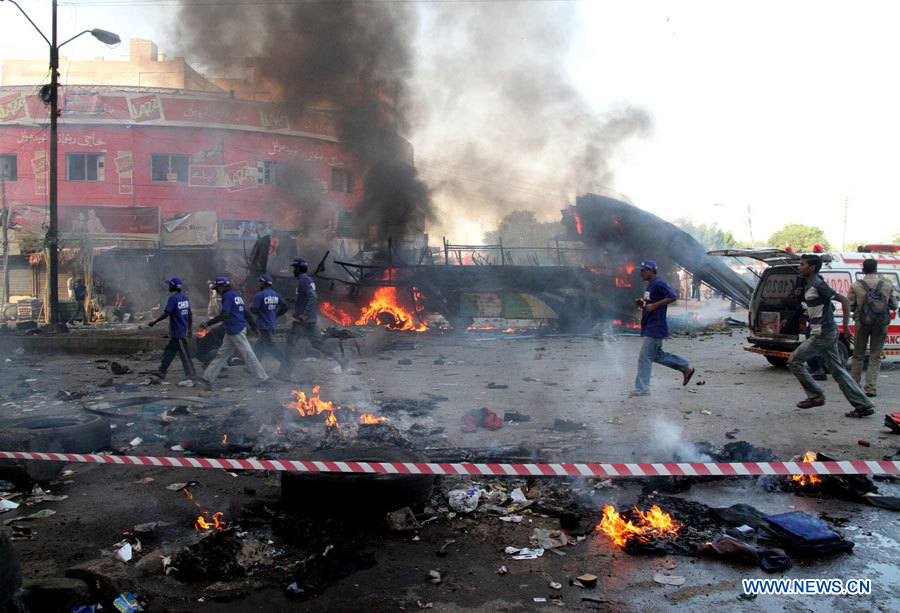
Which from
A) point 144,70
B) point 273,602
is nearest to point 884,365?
point 273,602

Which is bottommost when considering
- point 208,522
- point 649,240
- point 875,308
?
point 208,522

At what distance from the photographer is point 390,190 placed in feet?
78.8

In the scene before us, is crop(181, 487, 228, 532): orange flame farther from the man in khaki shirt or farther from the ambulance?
the ambulance

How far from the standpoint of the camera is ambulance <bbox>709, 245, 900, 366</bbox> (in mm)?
8984

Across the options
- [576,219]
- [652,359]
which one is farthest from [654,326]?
[576,219]

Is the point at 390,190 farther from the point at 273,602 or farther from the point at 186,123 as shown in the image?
the point at 273,602

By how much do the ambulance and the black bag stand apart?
1615 mm

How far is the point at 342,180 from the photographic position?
27.7 metres

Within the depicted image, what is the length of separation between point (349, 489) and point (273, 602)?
2.97 ft

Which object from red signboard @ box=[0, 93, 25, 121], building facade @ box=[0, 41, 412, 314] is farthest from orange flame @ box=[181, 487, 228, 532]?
red signboard @ box=[0, 93, 25, 121]

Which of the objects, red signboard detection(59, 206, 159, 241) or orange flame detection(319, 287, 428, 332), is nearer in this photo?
orange flame detection(319, 287, 428, 332)

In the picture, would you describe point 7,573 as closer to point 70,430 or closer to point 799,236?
point 70,430

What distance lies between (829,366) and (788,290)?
3699mm

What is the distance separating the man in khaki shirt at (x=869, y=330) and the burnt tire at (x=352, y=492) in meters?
6.16
